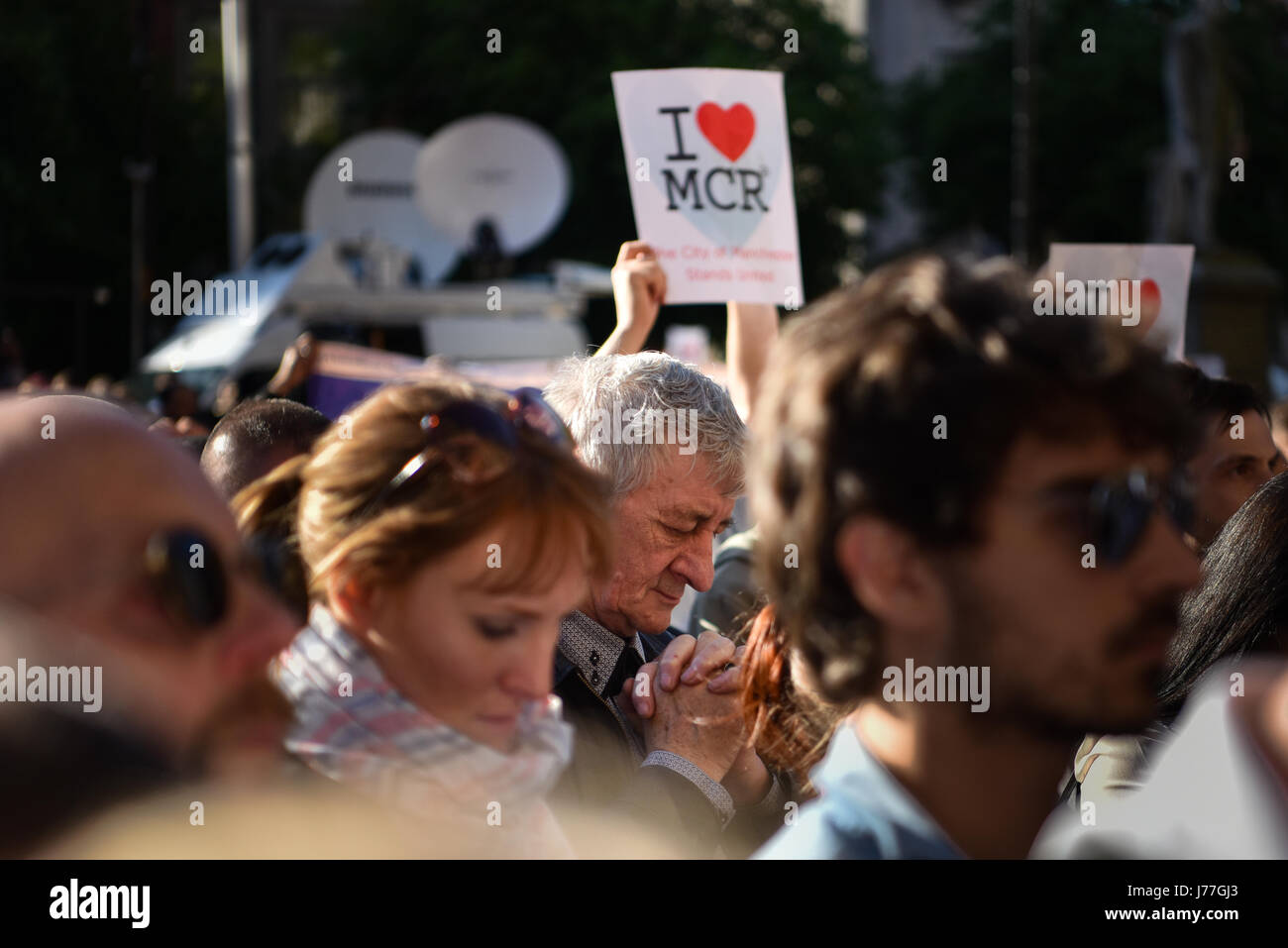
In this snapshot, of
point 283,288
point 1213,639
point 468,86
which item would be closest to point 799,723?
point 1213,639

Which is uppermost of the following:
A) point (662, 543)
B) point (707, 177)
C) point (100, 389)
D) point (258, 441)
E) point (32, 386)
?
point (707, 177)

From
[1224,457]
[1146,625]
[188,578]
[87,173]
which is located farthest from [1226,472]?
[87,173]

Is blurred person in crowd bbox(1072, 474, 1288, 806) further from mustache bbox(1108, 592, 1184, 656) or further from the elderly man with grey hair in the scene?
mustache bbox(1108, 592, 1184, 656)

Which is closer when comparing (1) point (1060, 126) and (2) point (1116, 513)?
(2) point (1116, 513)

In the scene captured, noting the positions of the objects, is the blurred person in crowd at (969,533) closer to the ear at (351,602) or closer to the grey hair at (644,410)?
the ear at (351,602)

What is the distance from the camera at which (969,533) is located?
150 cm

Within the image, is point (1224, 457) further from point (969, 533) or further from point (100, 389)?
point (100, 389)

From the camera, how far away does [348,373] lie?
8648mm

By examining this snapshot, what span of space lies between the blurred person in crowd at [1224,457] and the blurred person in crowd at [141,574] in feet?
10.4

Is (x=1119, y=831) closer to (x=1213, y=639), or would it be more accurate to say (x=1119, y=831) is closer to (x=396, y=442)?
(x=396, y=442)

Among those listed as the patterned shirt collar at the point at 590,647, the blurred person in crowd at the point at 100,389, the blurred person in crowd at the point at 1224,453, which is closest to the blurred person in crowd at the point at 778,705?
the patterned shirt collar at the point at 590,647

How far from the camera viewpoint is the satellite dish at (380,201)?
19594 millimetres

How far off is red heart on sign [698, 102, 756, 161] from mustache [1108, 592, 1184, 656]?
124 inches

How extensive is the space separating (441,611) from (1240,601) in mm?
1563
